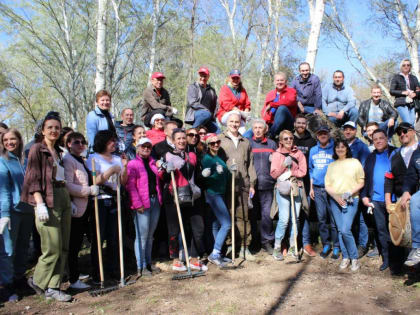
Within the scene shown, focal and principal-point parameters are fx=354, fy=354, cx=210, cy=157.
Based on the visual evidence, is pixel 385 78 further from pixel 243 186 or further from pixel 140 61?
pixel 243 186

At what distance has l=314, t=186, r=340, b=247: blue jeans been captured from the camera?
20.2 feet

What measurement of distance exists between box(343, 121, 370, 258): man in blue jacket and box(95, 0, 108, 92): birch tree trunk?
685 cm

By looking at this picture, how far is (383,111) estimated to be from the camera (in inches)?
306

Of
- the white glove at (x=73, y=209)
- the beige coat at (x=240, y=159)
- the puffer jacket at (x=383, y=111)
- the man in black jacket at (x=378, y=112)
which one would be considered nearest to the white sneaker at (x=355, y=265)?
the beige coat at (x=240, y=159)

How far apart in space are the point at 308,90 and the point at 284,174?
9.25ft

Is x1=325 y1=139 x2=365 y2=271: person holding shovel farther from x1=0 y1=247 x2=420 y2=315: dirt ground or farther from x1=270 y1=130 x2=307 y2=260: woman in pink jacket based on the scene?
x1=270 y1=130 x2=307 y2=260: woman in pink jacket

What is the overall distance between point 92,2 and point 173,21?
15.7ft

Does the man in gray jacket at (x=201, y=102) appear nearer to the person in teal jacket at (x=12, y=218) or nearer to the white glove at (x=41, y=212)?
the person in teal jacket at (x=12, y=218)

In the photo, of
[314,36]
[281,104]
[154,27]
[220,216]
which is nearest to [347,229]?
[220,216]

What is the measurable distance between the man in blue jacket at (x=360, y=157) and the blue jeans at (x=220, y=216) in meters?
2.29

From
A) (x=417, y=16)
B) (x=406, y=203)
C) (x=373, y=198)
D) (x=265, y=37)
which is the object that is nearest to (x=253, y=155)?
(x=373, y=198)

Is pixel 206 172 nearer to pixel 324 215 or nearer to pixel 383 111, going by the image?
Result: pixel 324 215

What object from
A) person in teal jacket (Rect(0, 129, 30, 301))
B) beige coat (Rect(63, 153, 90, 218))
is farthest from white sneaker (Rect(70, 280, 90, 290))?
beige coat (Rect(63, 153, 90, 218))

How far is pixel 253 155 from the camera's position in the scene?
6410 millimetres
